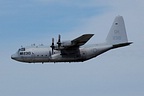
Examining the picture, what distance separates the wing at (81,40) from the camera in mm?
82800

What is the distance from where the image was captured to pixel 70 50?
3413 inches

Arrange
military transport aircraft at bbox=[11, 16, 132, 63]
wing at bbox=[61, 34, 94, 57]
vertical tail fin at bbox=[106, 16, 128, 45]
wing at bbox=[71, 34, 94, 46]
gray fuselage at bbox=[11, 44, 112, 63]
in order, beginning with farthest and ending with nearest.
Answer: vertical tail fin at bbox=[106, 16, 128, 45]
gray fuselage at bbox=[11, 44, 112, 63]
military transport aircraft at bbox=[11, 16, 132, 63]
wing at bbox=[61, 34, 94, 57]
wing at bbox=[71, 34, 94, 46]

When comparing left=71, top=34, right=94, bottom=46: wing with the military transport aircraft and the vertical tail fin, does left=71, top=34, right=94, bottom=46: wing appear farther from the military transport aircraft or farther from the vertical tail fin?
the vertical tail fin

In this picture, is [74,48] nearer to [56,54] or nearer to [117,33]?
[56,54]

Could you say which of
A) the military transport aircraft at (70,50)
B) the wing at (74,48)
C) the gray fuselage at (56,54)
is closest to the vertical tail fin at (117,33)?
the military transport aircraft at (70,50)

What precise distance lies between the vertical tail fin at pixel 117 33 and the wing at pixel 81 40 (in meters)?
5.98

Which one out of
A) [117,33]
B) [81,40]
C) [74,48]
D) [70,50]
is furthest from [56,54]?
[117,33]

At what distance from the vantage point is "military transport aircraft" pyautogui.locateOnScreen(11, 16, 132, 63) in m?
86.0

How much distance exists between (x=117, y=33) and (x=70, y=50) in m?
8.89

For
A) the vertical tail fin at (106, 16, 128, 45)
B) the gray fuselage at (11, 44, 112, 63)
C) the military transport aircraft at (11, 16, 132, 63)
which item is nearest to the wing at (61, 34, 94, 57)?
the military transport aircraft at (11, 16, 132, 63)

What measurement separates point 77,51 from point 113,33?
7.67 meters

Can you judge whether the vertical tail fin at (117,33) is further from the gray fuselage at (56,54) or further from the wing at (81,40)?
the wing at (81,40)

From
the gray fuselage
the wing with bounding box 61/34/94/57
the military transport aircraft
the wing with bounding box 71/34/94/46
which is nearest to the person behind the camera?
the wing with bounding box 71/34/94/46

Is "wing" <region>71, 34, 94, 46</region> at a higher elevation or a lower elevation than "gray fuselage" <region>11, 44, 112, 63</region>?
higher
